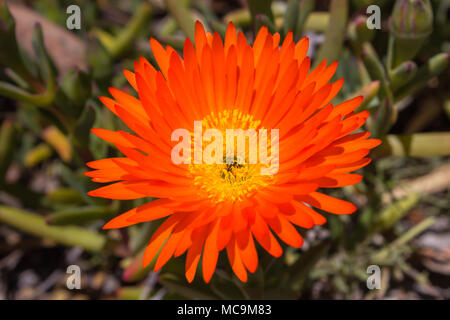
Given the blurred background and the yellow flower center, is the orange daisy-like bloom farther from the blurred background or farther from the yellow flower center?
the blurred background

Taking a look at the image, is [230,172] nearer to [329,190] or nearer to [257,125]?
[257,125]

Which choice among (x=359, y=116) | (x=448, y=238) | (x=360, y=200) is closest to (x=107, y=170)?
(x=359, y=116)

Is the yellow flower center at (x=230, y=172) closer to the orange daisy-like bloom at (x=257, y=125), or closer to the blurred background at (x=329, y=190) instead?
the orange daisy-like bloom at (x=257, y=125)

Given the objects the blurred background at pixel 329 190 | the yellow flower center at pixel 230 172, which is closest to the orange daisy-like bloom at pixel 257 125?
the yellow flower center at pixel 230 172

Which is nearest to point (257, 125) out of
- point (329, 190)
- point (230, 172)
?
point (230, 172)

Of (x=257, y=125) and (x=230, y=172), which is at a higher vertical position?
(x=257, y=125)

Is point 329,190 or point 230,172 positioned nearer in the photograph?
point 230,172

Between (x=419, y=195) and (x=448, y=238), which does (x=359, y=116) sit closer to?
(x=419, y=195)
